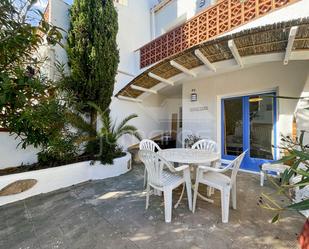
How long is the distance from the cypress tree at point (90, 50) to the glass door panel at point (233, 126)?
4030 millimetres

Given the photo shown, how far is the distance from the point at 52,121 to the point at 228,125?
Answer: 5.08 metres

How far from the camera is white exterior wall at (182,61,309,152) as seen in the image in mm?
4336

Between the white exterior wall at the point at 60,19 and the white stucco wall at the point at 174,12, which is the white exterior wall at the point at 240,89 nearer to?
the white stucco wall at the point at 174,12

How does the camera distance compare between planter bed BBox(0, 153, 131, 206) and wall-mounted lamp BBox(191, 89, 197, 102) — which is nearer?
planter bed BBox(0, 153, 131, 206)

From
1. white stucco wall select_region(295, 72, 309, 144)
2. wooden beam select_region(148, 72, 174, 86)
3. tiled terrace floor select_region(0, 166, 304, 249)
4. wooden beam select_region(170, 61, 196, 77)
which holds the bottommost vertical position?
tiled terrace floor select_region(0, 166, 304, 249)

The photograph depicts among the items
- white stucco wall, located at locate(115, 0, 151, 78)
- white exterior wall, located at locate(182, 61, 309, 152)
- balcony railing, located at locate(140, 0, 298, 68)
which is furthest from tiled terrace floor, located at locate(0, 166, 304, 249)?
white stucco wall, located at locate(115, 0, 151, 78)

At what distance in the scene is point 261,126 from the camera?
5.02m

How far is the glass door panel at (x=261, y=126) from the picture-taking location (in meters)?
4.84

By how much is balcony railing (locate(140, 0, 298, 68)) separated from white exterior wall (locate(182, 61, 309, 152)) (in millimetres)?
1638

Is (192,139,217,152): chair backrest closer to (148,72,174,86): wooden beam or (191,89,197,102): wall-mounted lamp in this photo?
(148,72,174,86): wooden beam

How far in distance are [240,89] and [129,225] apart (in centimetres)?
482

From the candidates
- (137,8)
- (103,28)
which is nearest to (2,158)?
(103,28)

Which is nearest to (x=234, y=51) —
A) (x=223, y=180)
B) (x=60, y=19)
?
(x=223, y=180)

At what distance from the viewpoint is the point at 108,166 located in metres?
4.72
